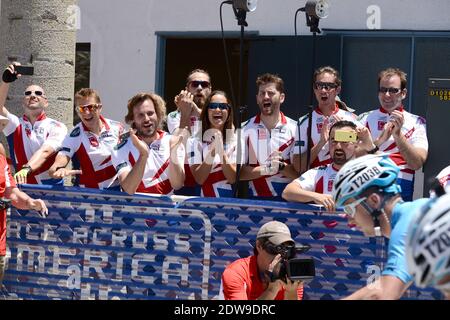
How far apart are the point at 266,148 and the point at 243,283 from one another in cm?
204

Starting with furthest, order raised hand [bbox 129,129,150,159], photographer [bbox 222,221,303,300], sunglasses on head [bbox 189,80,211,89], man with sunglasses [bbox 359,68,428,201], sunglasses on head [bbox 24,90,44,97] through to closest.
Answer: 1. sunglasses on head [bbox 24,90,44,97]
2. sunglasses on head [bbox 189,80,211,89]
3. man with sunglasses [bbox 359,68,428,201]
4. raised hand [bbox 129,129,150,159]
5. photographer [bbox 222,221,303,300]

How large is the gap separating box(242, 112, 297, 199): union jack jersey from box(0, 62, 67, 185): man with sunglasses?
162cm

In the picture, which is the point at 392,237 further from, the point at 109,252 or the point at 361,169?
the point at 109,252

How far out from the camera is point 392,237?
4.19 m

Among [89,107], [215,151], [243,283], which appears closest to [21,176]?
[89,107]

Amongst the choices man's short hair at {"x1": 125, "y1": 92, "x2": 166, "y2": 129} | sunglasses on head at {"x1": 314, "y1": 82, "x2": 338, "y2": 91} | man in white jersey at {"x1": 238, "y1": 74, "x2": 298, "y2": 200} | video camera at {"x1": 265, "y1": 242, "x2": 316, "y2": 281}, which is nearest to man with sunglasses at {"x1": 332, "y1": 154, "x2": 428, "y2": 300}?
video camera at {"x1": 265, "y1": 242, "x2": 316, "y2": 281}

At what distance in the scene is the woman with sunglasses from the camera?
25.3ft

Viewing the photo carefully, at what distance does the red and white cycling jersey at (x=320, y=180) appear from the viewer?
7.14 m

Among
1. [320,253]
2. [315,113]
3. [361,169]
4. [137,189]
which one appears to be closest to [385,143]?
[315,113]

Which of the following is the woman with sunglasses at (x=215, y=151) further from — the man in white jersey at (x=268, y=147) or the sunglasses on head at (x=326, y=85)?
the sunglasses on head at (x=326, y=85)

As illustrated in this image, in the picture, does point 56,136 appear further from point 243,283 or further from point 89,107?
point 243,283

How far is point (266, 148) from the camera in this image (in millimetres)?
7891

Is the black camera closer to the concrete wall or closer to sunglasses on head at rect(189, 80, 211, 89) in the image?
sunglasses on head at rect(189, 80, 211, 89)

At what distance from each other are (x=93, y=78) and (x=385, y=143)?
6.44 metres
